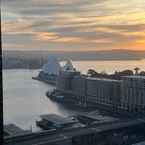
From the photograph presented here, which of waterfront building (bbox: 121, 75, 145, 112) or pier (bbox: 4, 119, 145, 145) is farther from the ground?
waterfront building (bbox: 121, 75, 145, 112)

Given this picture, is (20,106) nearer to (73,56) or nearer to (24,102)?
(24,102)

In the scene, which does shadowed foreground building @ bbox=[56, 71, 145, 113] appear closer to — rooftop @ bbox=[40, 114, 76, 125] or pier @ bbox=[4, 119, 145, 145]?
pier @ bbox=[4, 119, 145, 145]

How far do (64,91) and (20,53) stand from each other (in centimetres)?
320

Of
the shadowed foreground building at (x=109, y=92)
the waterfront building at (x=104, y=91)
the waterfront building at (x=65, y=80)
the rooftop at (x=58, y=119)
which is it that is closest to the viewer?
the rooftop at (x=58, y=119)

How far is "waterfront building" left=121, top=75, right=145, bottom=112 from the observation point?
3.98 meters

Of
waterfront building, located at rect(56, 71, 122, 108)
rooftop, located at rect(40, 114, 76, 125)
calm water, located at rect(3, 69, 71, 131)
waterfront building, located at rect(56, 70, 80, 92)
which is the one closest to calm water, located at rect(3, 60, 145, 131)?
calm water, located at rect(3, 69, 71, 131)

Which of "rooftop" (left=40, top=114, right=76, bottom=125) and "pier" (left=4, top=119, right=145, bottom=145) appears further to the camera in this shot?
"rooftop" (left=40, top=114, right=76, bottom=125)

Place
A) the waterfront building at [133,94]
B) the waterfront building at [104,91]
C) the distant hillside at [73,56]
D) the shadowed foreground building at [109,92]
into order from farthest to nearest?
the waterfront building at [104,91]
the shadowed foreground building at [109,92]
the waterfront building at [133,94]
the distant hillside at [73,56]

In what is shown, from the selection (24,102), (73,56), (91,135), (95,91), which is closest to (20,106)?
(24,102)

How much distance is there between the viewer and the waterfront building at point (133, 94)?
3.98 meters

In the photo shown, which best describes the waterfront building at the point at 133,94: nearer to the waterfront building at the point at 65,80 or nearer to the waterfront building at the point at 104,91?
the waterfront building at the point at 104,91

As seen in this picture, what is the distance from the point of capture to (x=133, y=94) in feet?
13.7

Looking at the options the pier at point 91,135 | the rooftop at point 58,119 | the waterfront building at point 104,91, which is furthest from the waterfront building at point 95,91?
the pier at point 91,135

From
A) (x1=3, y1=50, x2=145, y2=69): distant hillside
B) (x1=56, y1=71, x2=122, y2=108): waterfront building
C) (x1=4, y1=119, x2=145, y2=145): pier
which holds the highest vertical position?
(x1=3, y1=50, x2=145, y2=69): distant hillside
